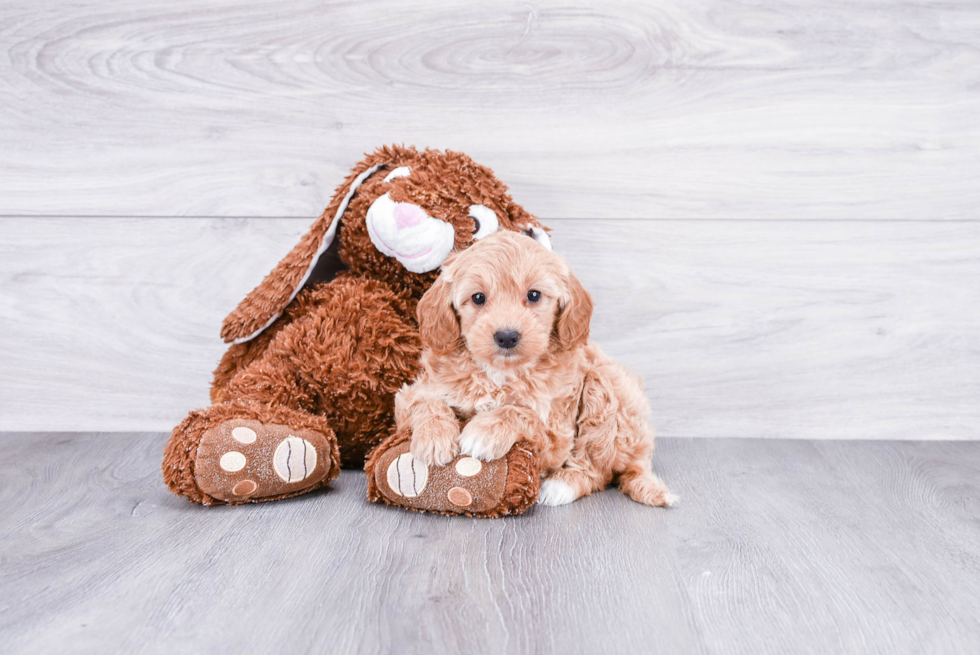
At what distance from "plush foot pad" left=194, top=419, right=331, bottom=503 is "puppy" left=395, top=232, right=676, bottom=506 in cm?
16

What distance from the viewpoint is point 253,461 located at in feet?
3.55

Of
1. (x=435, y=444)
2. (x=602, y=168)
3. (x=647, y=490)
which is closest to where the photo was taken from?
(x=435, y=444)

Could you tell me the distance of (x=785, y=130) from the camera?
4.99 feet

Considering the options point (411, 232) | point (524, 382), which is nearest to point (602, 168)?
point (411, 232)

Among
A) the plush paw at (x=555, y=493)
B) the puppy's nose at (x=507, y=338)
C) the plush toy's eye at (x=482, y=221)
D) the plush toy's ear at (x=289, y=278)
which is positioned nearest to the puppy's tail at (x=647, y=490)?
the plush paw at (x=555, y=493)

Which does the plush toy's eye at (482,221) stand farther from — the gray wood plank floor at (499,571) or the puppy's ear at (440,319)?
the gray wood plank floor at (499,571)

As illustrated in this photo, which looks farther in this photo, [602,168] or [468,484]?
[602,168]

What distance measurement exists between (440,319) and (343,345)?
0.83 feet

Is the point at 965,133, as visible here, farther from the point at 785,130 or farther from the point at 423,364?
the point at 423,364

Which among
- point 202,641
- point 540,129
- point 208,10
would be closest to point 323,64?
point 208,10

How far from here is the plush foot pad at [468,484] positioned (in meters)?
1.05

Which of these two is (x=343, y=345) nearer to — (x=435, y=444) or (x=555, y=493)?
(x=435, y=444)

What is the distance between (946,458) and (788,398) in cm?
30

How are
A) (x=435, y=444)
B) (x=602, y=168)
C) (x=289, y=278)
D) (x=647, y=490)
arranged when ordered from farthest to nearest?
(x=602, y=168) < (x=289, y=278) < (x=647, y=490) < (x=435, y=444)
